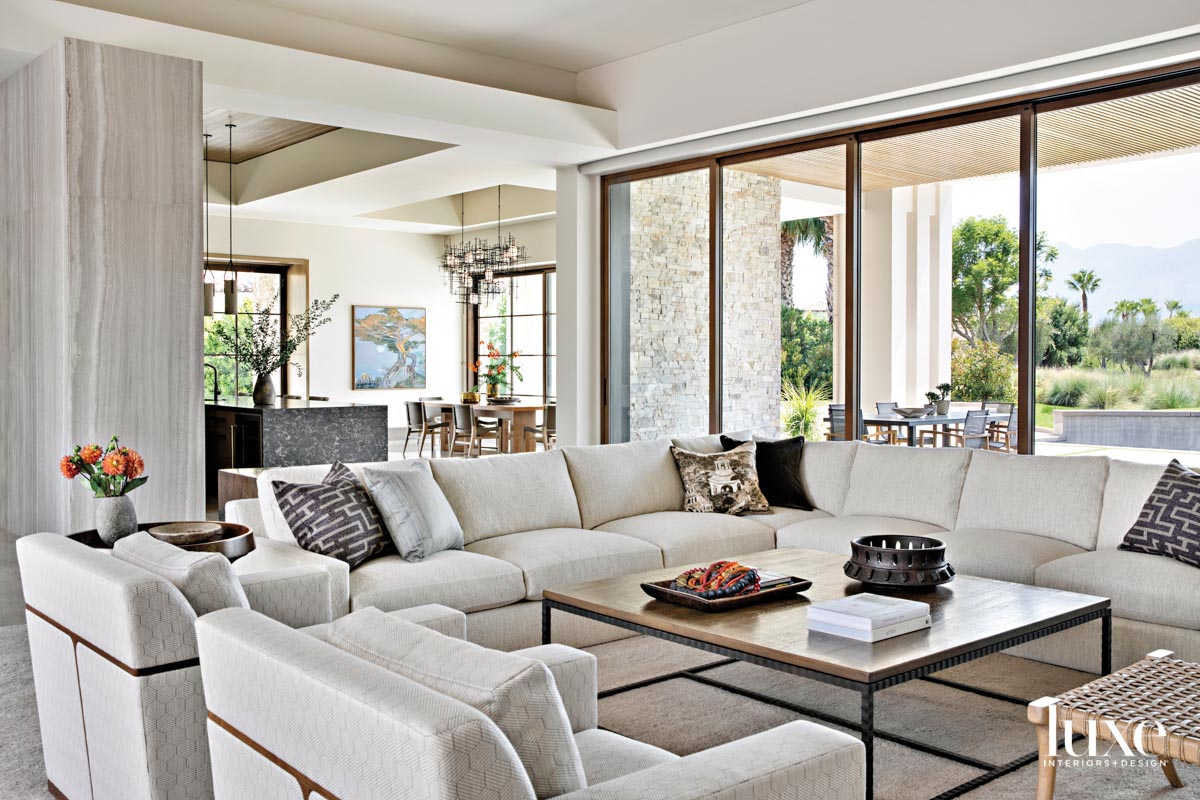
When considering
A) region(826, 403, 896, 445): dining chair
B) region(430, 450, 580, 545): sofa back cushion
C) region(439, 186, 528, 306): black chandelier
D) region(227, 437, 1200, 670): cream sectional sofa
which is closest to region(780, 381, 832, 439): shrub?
region(826, 403, 896, 445): dining chair

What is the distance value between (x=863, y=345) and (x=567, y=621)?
280 cm

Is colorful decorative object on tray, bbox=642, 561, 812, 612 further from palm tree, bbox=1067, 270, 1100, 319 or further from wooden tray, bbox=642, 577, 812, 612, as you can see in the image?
palm tree, bbox=1067, 270, 1100, 319

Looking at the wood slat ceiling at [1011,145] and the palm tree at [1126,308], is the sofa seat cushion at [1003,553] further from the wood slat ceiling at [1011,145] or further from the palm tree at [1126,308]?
the wood slat ceiling at [1011,145]

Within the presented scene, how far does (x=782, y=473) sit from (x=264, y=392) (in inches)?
164

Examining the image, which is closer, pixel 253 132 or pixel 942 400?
pixel 942 400

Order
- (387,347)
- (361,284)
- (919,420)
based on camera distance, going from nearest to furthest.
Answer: (919,420) < (361,284) < (387,347)

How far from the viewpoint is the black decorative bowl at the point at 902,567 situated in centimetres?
341

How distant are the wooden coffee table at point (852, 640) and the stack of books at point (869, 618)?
0.03 m

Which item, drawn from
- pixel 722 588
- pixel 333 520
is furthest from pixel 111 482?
pixel 722 588

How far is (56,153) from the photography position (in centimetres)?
465

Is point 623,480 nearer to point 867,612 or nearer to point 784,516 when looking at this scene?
point 784,516

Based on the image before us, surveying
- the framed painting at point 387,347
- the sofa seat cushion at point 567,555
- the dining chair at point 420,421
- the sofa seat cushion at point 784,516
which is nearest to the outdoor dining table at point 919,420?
the sofa seat cushion at point 784,516

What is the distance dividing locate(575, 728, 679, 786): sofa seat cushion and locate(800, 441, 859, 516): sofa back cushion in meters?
3.35

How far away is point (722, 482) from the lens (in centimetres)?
529
